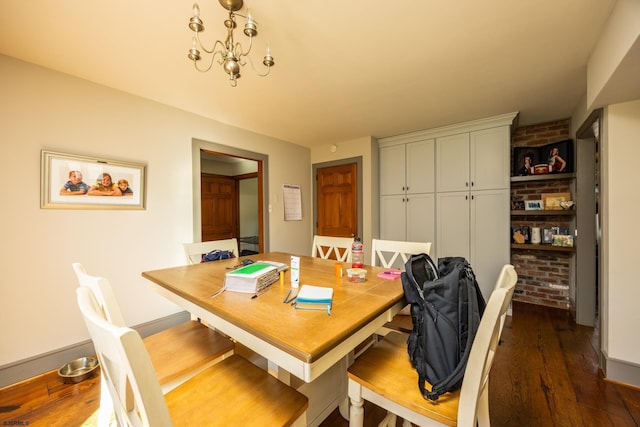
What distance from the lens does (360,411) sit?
1.04m

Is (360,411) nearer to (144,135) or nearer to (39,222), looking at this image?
(39,222)

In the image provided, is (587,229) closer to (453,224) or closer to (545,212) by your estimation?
(545,212)

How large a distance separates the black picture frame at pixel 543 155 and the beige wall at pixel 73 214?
3.89 meters

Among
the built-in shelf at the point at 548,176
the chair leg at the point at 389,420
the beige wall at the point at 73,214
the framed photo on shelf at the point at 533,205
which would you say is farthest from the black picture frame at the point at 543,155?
the beige wall at the point at 73,214

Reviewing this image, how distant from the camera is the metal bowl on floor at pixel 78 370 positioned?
1.78 m

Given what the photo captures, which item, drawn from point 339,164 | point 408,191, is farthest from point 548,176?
point 339,164

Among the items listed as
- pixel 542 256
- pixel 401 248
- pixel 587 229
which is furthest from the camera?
pixel 542 256

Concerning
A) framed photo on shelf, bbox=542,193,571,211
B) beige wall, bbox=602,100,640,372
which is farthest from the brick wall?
beige wall, bbox=602,100,640,372

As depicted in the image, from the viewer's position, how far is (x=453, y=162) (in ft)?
10.4

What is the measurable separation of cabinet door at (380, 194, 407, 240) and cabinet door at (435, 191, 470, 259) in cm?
48

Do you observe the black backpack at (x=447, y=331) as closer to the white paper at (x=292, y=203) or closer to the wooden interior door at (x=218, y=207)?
the white paper at (x=292, y=203)

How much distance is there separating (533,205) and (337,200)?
2.55 metres

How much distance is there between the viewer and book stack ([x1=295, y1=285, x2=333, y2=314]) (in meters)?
1.01

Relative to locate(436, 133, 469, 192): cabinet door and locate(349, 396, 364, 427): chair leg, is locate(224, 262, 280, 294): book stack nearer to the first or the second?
locate(349, 396, 364, 427): chair leg
